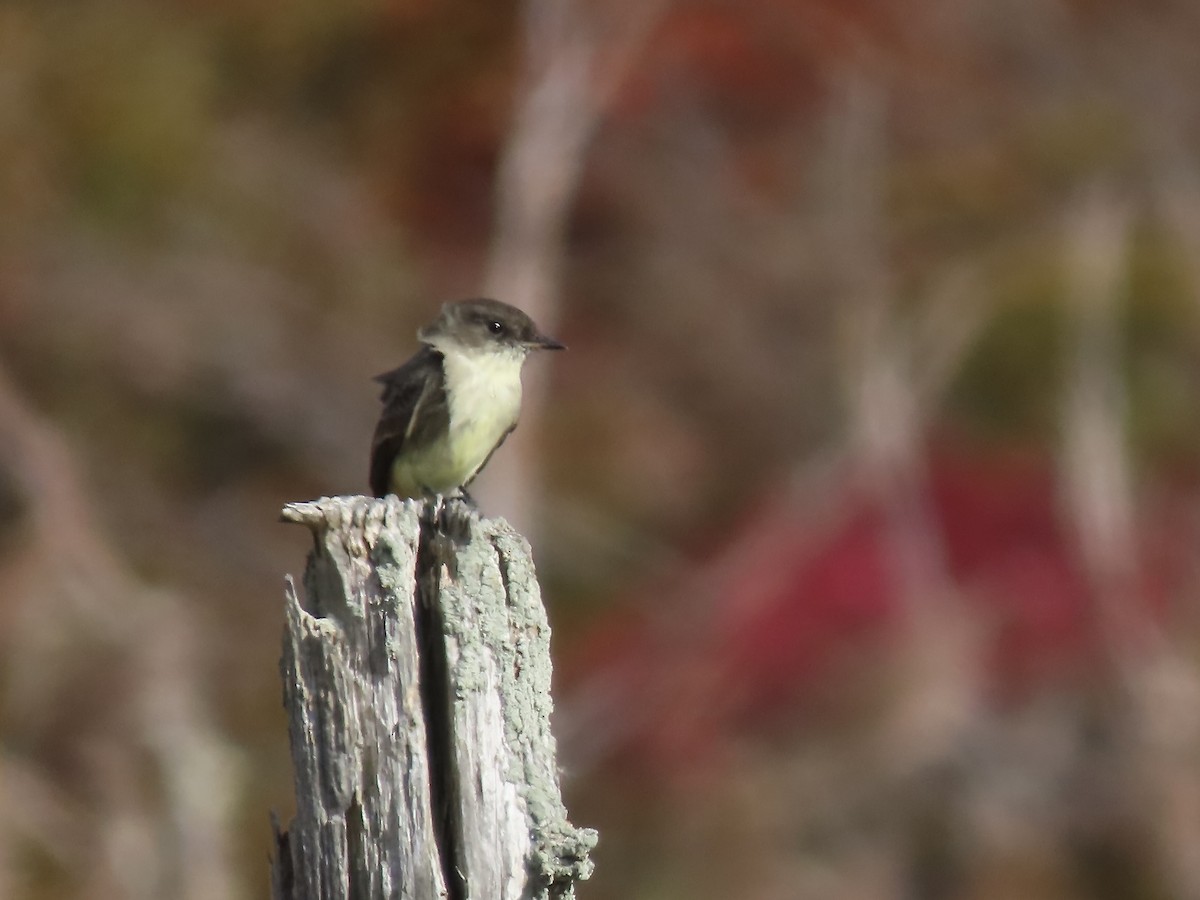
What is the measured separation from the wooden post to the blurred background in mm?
7290

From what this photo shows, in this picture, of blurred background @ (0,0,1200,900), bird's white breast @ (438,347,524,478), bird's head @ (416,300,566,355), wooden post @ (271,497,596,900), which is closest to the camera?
wooden post @ (271,497,596,900)

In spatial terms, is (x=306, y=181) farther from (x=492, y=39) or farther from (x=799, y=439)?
(x=799, y=439)

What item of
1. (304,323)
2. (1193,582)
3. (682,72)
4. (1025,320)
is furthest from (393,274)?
(1193,582)

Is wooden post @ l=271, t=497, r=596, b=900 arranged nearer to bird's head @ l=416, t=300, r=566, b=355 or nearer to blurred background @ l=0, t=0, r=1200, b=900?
bird's head @ l=416, t=300, r=566, b=355

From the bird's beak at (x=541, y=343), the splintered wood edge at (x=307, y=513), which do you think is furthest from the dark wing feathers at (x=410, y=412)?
Answer: the splintered wood edge at (x=307, y=513)

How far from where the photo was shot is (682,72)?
14648mm

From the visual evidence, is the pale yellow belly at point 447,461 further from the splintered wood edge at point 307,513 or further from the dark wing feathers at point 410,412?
the splintered wood edge at point 307,513

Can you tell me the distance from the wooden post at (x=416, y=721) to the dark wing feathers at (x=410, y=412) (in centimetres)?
223

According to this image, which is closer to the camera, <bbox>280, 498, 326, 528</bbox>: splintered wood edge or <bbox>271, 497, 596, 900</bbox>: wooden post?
<bbox>271, 497, 596, 900</bbox>: wooden post

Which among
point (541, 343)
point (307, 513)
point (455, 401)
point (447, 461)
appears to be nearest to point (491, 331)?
point (541, 343)

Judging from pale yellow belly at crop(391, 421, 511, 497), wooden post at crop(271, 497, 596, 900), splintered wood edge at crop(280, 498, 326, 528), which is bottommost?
wooden post at crop(271, 497, 596, 900)

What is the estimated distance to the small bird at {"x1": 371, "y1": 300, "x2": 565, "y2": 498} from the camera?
537cm

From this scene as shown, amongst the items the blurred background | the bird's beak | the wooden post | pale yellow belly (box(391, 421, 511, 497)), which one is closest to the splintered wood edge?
the wooden post

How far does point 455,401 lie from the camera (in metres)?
5.35
